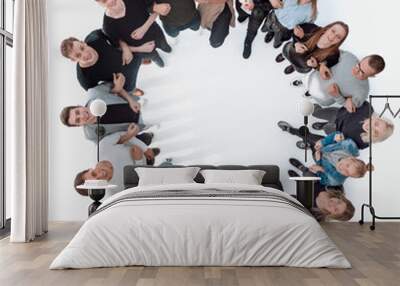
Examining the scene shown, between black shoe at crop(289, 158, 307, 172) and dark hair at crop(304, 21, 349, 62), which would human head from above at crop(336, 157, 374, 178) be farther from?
dark hair at crop(304, 21, 349, 62)

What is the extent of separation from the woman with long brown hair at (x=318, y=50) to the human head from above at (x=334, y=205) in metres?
1.56

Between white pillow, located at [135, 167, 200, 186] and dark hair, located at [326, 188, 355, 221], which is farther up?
white pillow, located at [135, 167, 200, 186]

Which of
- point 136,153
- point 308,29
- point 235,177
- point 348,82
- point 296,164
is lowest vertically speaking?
point 235,177

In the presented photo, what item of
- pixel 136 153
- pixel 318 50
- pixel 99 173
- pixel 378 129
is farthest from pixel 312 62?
pixel 99 173

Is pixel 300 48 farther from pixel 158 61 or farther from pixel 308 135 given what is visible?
pixel 158 61

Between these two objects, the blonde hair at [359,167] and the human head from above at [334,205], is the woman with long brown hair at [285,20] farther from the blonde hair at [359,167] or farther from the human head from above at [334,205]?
the human head from above at [334,205]

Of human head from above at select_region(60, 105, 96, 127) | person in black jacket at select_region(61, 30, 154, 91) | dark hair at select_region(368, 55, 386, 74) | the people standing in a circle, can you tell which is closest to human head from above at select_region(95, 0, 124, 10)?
person in black jacket at select_region(61, 30, 154, 91)

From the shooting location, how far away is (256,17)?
25.4 feet

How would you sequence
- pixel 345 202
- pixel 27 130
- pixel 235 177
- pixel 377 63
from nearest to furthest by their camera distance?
pixel 27 130
pixel 235 177
pixel 377 63
pixel 345 202

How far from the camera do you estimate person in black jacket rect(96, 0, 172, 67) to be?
7.73 metres

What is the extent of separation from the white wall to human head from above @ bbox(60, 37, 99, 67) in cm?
9

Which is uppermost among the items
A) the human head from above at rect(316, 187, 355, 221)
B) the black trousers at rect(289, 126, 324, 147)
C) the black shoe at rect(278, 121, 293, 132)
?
the black shoe at rect(278, 121, 293, 132)

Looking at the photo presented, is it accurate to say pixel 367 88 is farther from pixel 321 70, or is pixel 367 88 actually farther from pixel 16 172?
pixel 16 172

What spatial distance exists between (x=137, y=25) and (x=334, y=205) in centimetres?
358
